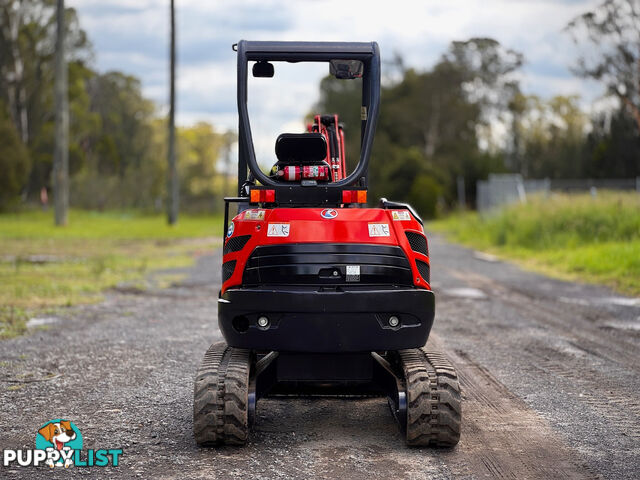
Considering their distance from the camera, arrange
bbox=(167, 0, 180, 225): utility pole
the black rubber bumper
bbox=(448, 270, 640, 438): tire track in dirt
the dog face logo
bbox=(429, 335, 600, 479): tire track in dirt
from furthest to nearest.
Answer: bbox=(167, 0, 180, 225): utility pole → bbox=(448, 270, 640, 438): tire track in dirt → the black rubber bumper → the dog face logo → bbox=(429, 335, 600, 479): tire track in dirt

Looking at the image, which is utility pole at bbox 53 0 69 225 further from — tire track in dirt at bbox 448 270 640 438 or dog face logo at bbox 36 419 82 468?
dog face logo at bbox 36 419 82 468

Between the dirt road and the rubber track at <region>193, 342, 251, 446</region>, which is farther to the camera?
the rubber track at <region>193, 342, 251, 446</region>

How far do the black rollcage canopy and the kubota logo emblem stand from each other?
285 millimetres

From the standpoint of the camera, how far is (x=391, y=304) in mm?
5562

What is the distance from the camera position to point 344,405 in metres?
6.87

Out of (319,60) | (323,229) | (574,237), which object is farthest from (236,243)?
(574,237)

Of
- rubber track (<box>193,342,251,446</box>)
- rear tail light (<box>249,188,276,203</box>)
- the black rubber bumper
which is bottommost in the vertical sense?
rubber track (<box>193,342,251,446</box>)

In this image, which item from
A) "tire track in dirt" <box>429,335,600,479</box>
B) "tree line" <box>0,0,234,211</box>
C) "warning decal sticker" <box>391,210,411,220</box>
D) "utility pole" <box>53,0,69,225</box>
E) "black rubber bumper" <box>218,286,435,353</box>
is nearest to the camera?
"tire track in dirt" <box>429,335,600,479</box>

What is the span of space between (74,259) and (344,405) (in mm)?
13275

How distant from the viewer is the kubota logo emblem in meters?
5.63

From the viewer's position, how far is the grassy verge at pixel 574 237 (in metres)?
16.1

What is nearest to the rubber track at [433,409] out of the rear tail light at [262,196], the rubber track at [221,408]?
the rubber track at [221,408]

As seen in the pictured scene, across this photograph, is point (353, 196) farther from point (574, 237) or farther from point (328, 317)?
point (574, 237)

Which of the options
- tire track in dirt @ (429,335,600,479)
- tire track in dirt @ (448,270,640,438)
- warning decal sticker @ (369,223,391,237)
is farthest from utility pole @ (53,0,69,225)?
warning decal sticker @ (369,223,391,237)
